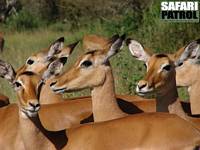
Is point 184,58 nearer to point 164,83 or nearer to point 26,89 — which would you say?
point 164,83

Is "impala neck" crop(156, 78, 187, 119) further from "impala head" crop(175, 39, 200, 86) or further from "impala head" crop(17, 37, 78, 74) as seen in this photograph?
"impala head" crop(17, 37, 78, 74)

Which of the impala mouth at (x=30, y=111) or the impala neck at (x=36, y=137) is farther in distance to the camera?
the impala neck at (x=36, y=137)

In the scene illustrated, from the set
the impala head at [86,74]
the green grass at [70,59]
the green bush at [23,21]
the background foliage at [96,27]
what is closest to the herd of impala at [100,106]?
the impala head at [86,74]

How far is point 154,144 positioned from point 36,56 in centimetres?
327

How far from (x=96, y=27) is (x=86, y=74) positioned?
47.4ft

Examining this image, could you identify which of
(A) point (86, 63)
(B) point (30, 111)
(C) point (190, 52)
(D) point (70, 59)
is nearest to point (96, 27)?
(D) point (70, 59)

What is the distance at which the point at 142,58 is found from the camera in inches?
315

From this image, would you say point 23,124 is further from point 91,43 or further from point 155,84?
point 91,43

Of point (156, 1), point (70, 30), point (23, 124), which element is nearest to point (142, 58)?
point (23, 124)

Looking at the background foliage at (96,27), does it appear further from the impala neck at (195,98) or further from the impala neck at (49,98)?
the impala neck at (195,98)

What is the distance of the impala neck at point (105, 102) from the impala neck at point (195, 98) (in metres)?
1.16

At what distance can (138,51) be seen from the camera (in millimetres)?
8125

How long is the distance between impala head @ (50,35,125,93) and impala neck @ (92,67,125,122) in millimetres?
→ 61

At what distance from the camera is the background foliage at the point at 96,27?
12.9m
